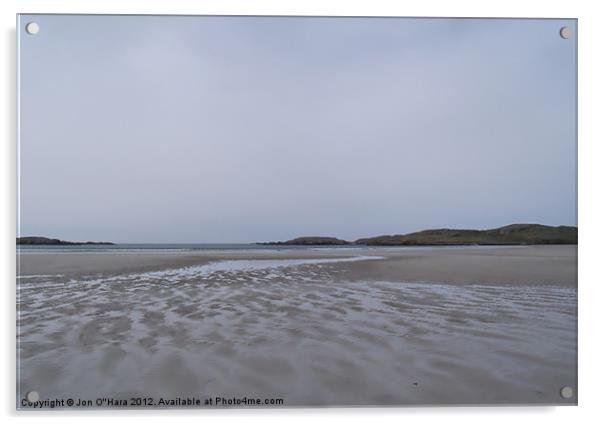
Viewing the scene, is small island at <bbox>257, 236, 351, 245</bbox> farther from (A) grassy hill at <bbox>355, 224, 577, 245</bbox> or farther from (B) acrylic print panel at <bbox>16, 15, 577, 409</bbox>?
(B) acrylic print panel at <bbox>16, 15, 577, 409</bbox>

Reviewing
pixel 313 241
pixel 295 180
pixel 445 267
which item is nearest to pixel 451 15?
pixel 295 180

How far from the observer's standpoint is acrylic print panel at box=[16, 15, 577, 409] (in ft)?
9.54

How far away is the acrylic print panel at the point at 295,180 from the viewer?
2.91 meters

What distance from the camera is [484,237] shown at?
441 cm

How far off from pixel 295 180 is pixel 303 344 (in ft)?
5.28

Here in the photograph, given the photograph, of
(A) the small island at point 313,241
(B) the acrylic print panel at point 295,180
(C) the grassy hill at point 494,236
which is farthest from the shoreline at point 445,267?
(B) the acrylic print panel at point 295,180

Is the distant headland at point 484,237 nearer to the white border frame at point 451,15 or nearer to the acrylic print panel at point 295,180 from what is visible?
the acrylic print panel at point 295,180

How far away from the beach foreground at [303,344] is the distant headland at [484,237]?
144mm

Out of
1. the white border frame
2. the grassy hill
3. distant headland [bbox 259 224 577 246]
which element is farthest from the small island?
the white border frame

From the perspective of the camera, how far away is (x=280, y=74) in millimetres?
3680

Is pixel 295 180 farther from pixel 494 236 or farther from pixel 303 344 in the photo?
pixel 494 236

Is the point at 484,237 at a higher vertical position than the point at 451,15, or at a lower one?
lower

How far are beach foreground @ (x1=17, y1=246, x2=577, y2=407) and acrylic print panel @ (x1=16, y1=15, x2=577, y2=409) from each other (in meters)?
0.02

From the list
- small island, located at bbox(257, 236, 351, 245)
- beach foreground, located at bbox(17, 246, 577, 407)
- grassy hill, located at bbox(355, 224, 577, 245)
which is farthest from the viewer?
small island, located at bbox(257, 236, 351, 245)
